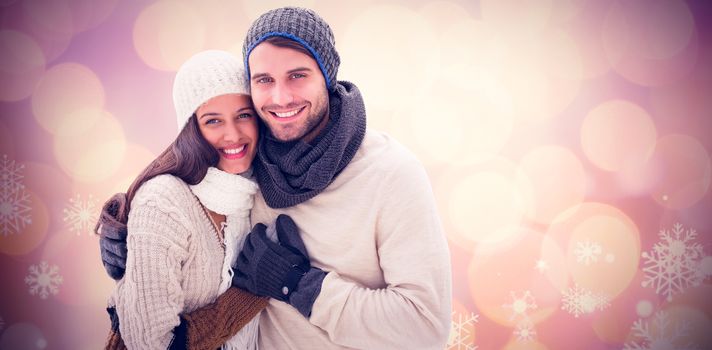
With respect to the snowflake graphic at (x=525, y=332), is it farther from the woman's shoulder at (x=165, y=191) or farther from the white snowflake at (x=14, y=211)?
the white snowflake at (x=14, y=211)

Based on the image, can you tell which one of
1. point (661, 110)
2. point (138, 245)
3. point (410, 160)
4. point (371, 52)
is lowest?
point (138, 245)

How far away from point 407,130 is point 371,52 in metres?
0.46

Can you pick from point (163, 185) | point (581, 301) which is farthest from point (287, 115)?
point (581, 301)

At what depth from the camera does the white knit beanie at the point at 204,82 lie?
48.6 inches

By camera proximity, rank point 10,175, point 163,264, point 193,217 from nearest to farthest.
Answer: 1. point 163,264
2. point 193,217
3. point 10,175

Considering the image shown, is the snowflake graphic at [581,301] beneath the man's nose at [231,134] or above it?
beneath

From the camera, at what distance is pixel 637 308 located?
206 centimetres

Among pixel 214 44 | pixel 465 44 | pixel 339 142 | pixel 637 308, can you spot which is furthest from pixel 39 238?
pixel 637 308

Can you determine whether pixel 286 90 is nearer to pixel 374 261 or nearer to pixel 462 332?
pixel 374 261

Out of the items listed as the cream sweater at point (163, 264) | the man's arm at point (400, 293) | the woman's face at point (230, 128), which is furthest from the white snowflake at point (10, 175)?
the man's arm at point (400, 293)

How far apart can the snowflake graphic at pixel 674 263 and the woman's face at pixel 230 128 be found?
6.94 feet

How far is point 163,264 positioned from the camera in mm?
1073

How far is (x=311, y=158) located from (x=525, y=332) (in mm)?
1629

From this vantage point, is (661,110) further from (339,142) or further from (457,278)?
(339,142)
